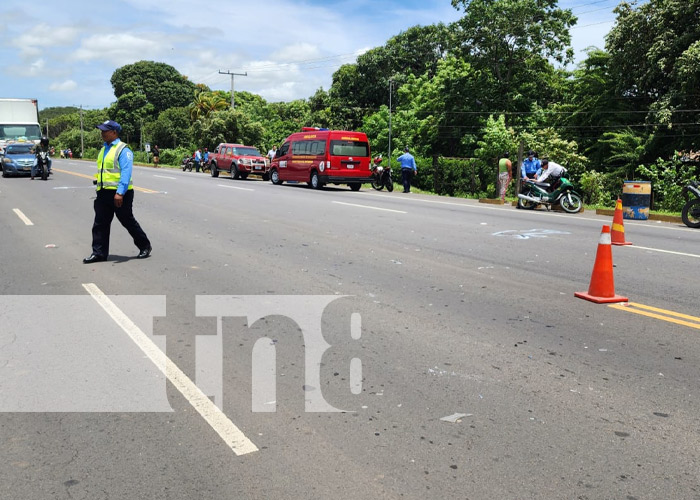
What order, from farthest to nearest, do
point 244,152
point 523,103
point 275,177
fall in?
point 523,103 < point 244,152 < point 275,177

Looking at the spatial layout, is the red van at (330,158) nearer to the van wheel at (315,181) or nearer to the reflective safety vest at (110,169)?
the van wheel at (315,181)

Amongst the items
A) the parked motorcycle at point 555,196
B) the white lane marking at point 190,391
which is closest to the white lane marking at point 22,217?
the white lane marking at point 190,391

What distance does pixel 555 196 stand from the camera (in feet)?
58.6

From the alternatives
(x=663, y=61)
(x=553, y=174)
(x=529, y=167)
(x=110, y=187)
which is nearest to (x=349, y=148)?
(x=529, y=167)

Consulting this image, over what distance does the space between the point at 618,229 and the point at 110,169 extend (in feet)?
25.6

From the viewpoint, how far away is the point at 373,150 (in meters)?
51.5

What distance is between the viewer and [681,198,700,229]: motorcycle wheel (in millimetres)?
13734

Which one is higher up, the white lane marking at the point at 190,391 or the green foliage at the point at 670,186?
the green foliage at the point at 670,186

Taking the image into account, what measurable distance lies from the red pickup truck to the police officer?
75.8 ft

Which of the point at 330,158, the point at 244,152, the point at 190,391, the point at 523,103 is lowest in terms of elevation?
the point at 190,391

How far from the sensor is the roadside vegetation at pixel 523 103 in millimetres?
25781

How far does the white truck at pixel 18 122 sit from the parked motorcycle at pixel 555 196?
27.3 m

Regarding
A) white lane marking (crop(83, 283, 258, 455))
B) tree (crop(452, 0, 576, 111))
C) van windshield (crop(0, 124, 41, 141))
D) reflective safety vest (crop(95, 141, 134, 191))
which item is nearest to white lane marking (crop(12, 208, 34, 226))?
reflective safety vest (crop(95, 141, 134, 191))

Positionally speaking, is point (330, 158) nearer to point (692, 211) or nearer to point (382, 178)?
point (382, 178)
